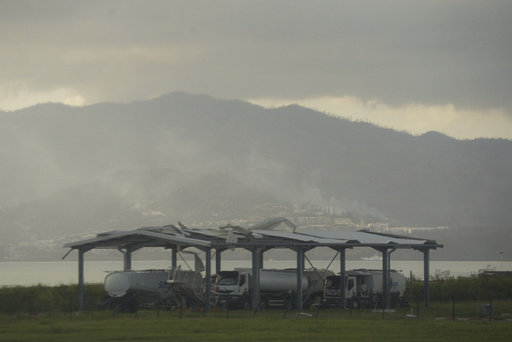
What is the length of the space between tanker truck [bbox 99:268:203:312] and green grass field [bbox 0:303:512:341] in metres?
1.49

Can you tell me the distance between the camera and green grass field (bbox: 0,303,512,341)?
33094mm

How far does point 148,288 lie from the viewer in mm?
47969

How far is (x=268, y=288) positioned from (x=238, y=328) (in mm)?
15877

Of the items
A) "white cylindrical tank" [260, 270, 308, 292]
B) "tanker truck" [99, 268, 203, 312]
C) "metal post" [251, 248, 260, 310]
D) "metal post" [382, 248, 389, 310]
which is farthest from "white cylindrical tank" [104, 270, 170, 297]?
"metal post" [382, 248, 389, 310]

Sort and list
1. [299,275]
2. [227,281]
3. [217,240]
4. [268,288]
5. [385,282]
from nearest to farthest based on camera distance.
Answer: [217,240] < [299,275] < [227,281] < [385,282] < [268,288]

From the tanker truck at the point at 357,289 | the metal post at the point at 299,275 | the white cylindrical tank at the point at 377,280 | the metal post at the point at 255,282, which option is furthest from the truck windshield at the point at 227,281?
the white cylindrical tank at the point at 377,280

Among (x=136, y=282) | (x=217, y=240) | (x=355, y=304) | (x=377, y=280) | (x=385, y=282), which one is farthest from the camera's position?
(x=377, y=280)

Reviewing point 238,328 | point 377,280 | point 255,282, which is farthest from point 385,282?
point 238,328

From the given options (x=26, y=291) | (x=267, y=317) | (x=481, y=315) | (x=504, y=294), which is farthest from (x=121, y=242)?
(x=504, y=294)

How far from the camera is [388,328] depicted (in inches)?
1471

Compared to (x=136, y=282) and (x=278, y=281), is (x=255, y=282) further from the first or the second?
(x=136, y=282)

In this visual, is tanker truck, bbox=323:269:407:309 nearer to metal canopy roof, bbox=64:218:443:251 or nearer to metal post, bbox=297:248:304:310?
metal canopy roof, bbox=64:218:443:251

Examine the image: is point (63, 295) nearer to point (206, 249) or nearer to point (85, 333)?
point (206, 249)

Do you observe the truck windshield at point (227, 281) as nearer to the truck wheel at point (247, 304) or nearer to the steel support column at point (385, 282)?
the truck wheel at point (247, 304)
